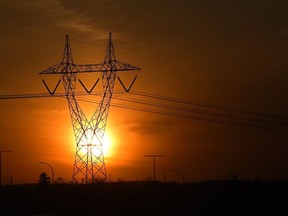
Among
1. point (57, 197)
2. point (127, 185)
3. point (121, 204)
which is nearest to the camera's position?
point (121, 204)

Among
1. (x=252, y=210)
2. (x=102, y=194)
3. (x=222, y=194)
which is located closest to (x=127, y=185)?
(x=102, y=194)

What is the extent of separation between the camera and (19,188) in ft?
314

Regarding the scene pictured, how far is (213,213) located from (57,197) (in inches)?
782

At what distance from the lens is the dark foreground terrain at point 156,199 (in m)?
75.0

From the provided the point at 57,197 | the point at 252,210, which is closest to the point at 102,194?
the point at 57,197

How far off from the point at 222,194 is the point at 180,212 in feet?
22.0

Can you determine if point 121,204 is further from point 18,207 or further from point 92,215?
point 18,207

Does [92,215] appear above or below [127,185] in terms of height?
below

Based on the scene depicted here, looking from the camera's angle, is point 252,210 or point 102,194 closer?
point 252,210

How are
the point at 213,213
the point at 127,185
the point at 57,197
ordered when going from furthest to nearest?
1. the point at 127,185
2. the point at 57,197
3. the point at 213,213

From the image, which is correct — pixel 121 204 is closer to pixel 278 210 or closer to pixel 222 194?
pixel 222 194

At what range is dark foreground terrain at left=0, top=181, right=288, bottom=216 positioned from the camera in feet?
246

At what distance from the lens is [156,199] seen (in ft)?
259

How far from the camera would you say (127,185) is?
9006cm
